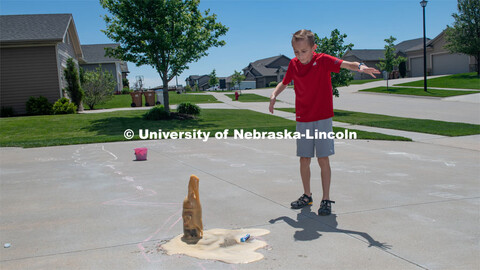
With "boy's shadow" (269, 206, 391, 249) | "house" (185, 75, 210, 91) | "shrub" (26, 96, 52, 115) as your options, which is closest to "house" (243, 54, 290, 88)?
"house" (185, 75, 210, 91)

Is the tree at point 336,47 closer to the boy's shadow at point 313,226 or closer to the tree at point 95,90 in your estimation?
the tree at point 95,90

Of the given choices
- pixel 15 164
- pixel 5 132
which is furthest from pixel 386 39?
pixel 15 164

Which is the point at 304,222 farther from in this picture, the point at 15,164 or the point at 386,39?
the point at 386,39

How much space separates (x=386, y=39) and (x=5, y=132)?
3600 cm

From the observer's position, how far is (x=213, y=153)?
9180 millimetres

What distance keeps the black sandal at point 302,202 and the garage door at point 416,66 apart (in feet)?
182

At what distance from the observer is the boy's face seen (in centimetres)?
434

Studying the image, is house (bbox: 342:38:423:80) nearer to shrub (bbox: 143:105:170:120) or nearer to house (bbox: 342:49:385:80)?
house (bbox: 342:49:385:80)

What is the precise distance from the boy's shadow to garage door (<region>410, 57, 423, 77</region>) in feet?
184

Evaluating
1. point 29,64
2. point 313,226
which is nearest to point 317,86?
point 313,226

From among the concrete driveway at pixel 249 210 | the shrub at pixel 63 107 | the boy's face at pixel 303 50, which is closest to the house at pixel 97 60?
the shrub at pixel 63 107

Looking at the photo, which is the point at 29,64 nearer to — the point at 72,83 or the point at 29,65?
the point at 29,65

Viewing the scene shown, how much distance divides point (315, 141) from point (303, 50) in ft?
3.36

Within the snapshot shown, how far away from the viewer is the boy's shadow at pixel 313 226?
3.63m
